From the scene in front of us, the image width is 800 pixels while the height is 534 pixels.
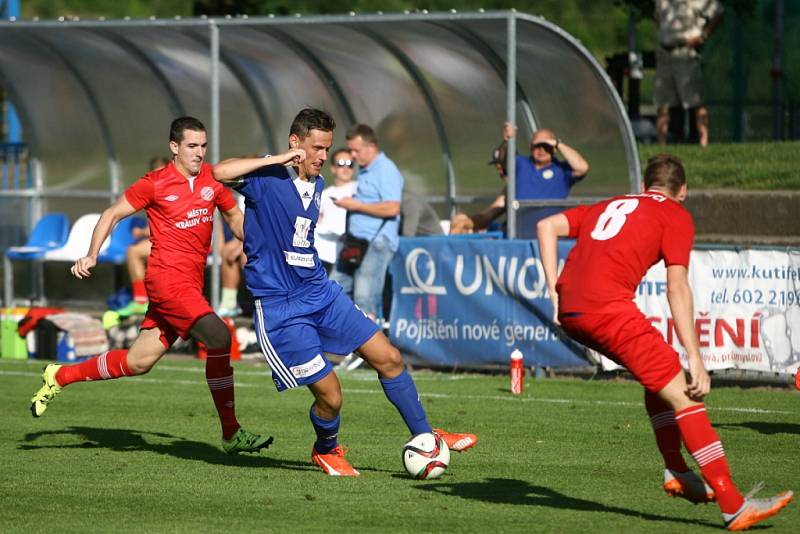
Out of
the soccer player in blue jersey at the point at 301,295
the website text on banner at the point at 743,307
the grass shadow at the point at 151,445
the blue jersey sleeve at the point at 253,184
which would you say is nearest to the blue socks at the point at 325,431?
the soccer player in blue jersey at the point at 301,295

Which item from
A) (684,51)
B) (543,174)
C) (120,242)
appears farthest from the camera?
(684,51)

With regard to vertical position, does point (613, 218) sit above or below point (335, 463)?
above

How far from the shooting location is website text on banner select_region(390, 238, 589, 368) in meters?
14.7

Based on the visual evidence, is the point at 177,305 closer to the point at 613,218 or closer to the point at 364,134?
the point at 613,218

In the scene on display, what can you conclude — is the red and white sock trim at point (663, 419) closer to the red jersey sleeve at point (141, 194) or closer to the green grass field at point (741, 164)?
the red jersey sleeve at point (141, 194)

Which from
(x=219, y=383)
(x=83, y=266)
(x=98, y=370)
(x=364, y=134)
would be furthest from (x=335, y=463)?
(x=364, y=134)

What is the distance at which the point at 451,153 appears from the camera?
1778cm

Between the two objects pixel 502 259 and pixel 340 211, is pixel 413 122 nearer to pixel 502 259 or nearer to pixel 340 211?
pixel 340 211

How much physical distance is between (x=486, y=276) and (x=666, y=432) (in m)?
7.28

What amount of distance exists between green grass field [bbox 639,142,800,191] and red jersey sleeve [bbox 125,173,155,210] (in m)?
10.3

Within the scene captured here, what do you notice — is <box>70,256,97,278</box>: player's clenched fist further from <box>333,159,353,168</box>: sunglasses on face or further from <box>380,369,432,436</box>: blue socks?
<box>333,159,353,168</box>: sunglasses on face

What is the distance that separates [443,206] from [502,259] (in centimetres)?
311

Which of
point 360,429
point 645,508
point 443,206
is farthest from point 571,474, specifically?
point 443,206

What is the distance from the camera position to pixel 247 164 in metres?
8.71
